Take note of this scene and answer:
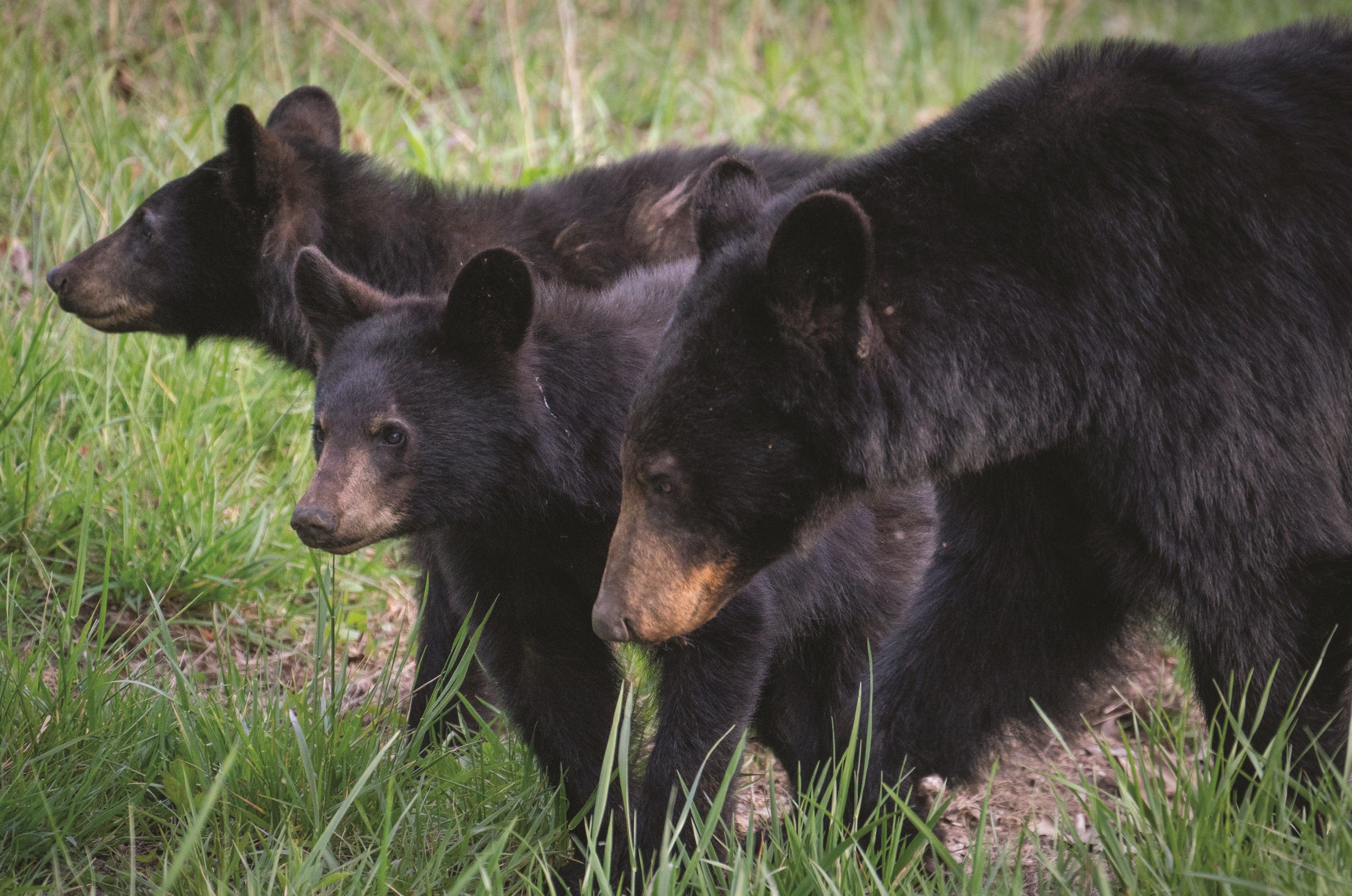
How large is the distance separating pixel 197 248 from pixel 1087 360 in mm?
3279

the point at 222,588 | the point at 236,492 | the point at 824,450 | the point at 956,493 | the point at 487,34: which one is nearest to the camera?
the point at 824,450

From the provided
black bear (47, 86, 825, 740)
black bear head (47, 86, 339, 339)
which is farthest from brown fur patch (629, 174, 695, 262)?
black bear head (47, 86, 339, 339)

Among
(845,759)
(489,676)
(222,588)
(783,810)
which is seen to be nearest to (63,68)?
(222,588)

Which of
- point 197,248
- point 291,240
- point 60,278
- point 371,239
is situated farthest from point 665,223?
point 60,278

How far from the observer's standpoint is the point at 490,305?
321 cm

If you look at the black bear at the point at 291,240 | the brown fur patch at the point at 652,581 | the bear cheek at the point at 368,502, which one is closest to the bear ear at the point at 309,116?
the black bear at the point at 291,240

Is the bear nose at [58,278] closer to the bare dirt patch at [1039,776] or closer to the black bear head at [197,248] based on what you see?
the black bear head at [197,248]

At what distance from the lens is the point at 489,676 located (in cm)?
348

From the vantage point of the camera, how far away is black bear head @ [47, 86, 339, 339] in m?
4.58

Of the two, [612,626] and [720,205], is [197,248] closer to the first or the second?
[720,205]

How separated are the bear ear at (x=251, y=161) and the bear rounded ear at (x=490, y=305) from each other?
64.7 inches

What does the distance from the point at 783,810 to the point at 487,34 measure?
5975mm

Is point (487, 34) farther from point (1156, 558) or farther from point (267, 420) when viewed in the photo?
point (1156, 558)

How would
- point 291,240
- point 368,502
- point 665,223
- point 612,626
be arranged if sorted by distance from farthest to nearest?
1. point 665,223
2. point 291,240
3. point 368,502
4. point 612,626
